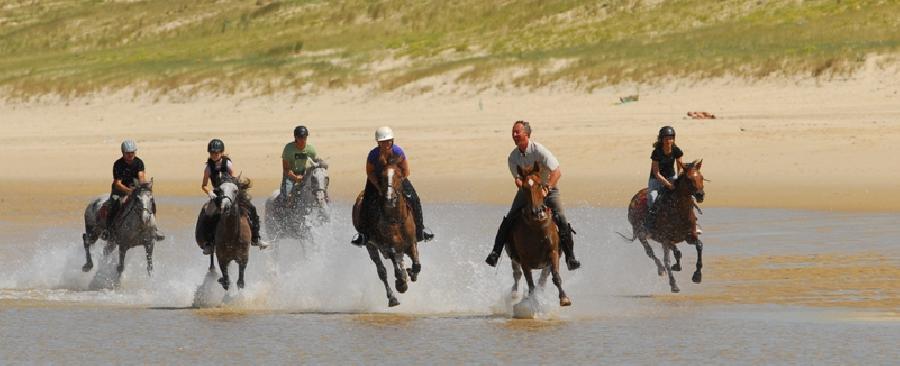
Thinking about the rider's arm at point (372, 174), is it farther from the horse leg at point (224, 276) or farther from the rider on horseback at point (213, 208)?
the horse leg at point (224, 276)

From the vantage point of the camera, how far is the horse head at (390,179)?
658 inches

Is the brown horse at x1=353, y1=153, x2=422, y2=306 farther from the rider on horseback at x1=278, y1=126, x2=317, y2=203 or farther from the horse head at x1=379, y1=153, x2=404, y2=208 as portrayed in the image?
the rider on horseback at x1=278, y1=126, x2=317, y2=203

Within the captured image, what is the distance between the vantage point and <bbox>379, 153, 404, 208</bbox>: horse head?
16.7 meters

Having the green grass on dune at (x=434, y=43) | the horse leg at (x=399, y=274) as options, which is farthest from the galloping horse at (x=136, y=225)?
the green grass on dune at (x=434, y=43)

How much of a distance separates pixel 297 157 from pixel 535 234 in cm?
585

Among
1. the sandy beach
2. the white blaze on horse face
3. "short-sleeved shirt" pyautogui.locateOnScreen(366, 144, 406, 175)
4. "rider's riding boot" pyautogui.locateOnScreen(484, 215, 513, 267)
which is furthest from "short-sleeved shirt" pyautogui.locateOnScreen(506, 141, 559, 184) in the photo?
the sandy beach

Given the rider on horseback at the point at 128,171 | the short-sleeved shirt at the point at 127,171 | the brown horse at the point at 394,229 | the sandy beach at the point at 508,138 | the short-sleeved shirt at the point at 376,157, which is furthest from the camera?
the sandy beach at the point at 508,138

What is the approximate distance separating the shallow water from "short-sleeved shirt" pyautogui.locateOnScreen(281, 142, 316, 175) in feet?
2.93

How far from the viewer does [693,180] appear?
18594 mm

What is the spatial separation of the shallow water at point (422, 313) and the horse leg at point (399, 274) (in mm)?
269

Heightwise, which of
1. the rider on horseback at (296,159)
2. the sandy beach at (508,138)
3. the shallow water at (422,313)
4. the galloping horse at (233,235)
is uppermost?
the rider on horseback at (296,159)

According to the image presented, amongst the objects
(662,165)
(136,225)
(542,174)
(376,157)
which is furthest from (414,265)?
(136,225)

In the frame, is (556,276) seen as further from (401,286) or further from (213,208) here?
(213,208)

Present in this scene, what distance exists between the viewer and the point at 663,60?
2073 inches
